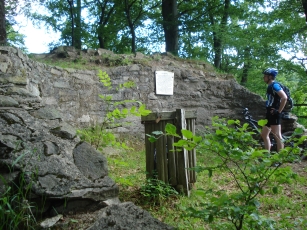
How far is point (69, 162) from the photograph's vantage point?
2545 mm


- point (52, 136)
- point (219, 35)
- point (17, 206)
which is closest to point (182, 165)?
point (52, 136)

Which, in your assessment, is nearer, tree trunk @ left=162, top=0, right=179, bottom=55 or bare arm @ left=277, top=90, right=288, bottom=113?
bare arm @ left=277, top=90, right=288, bottom=113

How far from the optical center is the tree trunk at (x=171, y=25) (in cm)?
1148

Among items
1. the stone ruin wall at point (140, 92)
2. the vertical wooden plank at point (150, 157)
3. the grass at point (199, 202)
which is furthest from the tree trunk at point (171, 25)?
the vertical wooden plank at point (150, 157)

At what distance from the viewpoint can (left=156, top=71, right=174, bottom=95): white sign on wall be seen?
24.5ft

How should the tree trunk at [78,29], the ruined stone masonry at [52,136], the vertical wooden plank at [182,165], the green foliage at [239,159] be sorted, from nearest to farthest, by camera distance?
1. the green foliage at [239,159]
2. the ruined stone masonry at [52,136]
3. the vertical wooden plank at [182,165]
4. the tree trunk at [78,29]

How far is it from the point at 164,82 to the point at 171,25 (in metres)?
4.74

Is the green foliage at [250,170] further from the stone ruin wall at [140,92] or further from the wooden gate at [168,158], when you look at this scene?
the stone ruin wall at [140,92]

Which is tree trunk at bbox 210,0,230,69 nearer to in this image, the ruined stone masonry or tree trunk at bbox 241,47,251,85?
tree trunk at bbox 241,47,251,85

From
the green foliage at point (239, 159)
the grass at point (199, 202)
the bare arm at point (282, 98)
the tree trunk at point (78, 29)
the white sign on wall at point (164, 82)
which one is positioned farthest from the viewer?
the tree trunk at point (78, 29)

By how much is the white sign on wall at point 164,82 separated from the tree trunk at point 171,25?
13.7ft

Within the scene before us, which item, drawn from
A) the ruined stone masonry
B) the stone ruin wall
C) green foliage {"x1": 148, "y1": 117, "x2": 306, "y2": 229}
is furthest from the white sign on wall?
green foliage {"x1": 148, "y1": 117, "x2": 306, "y2": 229}

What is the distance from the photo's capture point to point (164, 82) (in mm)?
7535

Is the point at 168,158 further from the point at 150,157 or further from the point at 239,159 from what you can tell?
the point at 239,159
